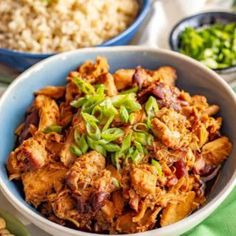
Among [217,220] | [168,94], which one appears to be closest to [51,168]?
[168,94]

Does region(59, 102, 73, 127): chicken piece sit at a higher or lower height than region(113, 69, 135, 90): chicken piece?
lower

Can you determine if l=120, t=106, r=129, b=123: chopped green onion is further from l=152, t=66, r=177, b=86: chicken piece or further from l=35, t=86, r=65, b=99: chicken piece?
l=35, t=86, r=65, b=99: chicken piece

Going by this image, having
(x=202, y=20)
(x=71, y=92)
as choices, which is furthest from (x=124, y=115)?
(x=202, y=20)

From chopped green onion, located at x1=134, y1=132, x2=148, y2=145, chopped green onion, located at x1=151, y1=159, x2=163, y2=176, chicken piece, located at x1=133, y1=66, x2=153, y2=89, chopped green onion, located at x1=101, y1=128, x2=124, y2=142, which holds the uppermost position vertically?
chicken piece, located at x1=133, y1=66, x2=153, y2=89

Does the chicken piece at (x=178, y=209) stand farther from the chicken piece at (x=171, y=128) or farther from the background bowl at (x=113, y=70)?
the chicken piece at (x=171, y=128)

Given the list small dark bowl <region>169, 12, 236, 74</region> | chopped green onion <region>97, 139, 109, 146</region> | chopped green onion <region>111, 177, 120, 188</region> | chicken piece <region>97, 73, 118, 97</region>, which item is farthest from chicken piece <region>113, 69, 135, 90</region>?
small dark bowl <region>169, 12, 236, 74</region>

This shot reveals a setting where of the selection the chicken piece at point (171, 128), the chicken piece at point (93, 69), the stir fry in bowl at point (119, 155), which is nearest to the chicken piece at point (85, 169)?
the stir fry in bowl at point (119, 155)
